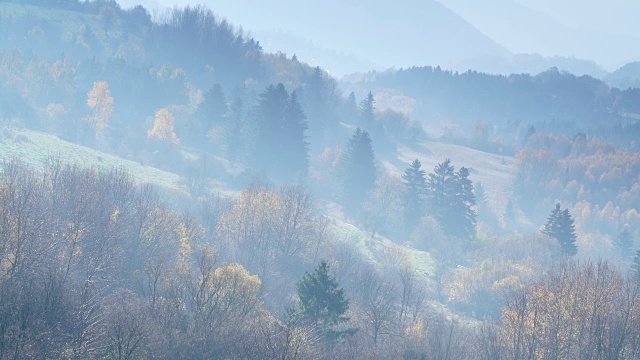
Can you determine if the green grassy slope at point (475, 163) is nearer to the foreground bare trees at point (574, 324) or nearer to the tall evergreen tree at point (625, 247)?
the tall evergreen tree at point (625, 247)

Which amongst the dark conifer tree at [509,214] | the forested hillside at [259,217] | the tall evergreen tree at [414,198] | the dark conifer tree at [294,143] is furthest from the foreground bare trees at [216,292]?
the dark conifer tree at [509,214]

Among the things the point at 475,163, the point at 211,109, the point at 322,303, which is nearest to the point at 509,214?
the point at 475,163

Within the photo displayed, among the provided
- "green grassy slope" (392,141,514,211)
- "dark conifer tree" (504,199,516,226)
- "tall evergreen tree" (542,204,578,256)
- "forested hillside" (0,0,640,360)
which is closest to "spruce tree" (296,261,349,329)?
"forested hillside" (0,0,640,360)

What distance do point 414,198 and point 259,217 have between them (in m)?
36.5

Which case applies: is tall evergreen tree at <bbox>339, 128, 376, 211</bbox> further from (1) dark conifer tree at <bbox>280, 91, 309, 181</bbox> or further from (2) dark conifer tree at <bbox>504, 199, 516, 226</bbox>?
(2) dark conifer tree at <bbox>504, 199, 516, 226</bbox>

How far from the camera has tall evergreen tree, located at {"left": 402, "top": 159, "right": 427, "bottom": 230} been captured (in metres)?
97.8

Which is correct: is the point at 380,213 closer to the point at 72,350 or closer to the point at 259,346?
the point at 259,346

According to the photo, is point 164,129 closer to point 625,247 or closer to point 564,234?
point 564,234

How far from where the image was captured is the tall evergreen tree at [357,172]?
340 ft

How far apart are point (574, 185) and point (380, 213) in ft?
223

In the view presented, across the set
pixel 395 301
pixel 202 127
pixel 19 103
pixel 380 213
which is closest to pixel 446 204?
pixel 380 213

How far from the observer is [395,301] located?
211 feet

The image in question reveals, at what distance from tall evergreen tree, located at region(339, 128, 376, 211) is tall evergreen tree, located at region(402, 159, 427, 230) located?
7.68 metres

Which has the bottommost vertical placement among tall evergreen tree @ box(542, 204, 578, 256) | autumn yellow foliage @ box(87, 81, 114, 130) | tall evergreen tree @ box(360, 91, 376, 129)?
tall evergreen tree @ box(542, 204, 578, 256)
